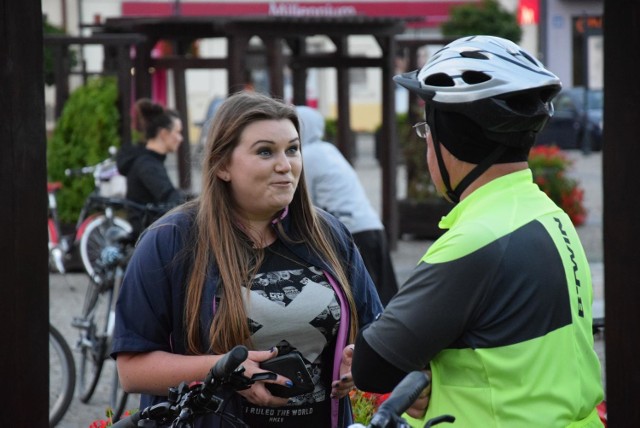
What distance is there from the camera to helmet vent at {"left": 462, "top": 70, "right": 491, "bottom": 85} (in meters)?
2.51

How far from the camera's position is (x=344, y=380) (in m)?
3.24

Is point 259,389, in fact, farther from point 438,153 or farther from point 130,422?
point 438,153

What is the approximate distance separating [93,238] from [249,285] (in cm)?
958

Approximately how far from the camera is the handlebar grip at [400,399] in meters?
2.08

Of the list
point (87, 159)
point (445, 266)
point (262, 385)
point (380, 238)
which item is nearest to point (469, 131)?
point (445, 266)

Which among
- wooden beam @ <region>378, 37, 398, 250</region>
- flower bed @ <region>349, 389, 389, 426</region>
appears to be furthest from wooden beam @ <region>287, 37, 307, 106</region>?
flower bed @ <region>349, 389, 389, 426</region>

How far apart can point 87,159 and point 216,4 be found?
3115 cm

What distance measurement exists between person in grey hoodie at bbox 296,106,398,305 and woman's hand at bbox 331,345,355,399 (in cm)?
485

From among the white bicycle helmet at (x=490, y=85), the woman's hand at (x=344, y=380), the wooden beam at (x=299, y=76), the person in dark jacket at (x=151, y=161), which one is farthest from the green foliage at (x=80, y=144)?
the white bicycle helmet at (x=490, y=85)

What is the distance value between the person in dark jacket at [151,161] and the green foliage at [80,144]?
167 inches

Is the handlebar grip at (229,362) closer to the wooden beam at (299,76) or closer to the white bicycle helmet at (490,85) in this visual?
the white bicycle helmet at (490,85)

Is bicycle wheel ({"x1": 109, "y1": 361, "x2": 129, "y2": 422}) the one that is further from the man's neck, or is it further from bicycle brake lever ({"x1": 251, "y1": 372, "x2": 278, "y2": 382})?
the man's neck

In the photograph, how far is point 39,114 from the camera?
350 cm

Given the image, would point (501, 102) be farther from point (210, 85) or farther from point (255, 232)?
point (210, 85)
